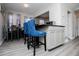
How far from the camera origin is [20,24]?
3.18m

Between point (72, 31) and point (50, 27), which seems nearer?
point (50, 27)

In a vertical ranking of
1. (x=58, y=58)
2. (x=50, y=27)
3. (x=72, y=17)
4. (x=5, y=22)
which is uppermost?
(x=72, y=17)

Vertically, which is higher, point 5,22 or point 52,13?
point 52,13

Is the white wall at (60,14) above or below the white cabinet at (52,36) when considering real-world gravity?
above

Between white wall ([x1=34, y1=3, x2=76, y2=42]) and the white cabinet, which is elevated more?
white wall ([x1=34, y1=3, x2=76, y2=42])

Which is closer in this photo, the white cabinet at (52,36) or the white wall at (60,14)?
the white cabinet at (52,36)

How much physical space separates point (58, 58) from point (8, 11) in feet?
8.41

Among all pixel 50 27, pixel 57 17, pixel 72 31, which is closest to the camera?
pixel 50 27

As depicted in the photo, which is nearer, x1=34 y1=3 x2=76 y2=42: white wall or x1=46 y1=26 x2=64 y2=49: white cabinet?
x1=46 y1=26 x2=64 y2=49: white cabinet

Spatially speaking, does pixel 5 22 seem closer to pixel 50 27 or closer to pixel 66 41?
pixel 50 27

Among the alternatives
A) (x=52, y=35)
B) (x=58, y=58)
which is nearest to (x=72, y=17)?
(x=52, y=35)

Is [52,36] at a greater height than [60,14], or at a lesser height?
lesser

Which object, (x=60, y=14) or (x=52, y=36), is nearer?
(x=52, y=36)

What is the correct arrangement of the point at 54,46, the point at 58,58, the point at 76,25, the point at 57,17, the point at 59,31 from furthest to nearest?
the point at 76,25
the point at 57,17
the point at 59,31
the point at 54,46
the point at 58,58
